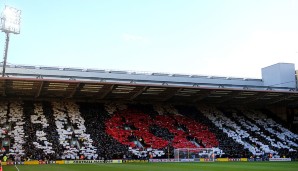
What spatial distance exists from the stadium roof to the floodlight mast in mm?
5348

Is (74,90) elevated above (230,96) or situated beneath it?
situated beneath

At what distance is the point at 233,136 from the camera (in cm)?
5028

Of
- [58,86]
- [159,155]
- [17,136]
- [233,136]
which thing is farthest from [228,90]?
[17,136]

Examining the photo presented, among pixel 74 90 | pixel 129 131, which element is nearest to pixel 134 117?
pixel 129 131

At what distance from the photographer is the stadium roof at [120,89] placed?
137 feet

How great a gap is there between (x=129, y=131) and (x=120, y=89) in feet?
17.5

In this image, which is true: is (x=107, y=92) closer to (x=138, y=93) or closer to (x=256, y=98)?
(x=138, y=93)

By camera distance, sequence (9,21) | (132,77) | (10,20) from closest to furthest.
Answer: (9,21) < (10,20) < (132,77)

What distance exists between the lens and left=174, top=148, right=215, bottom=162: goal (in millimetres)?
42094

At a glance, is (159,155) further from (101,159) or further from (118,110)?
(118,110)

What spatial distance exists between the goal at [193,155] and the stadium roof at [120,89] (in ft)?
24.1

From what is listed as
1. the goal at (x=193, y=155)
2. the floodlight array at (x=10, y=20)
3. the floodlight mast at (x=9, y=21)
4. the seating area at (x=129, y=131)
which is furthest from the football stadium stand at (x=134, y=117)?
the floodlight array at (x=10, y=20)

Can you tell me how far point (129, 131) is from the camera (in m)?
46.5

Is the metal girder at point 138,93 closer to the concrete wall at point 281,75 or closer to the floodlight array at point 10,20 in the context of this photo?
the floodlight array at point 10,20
